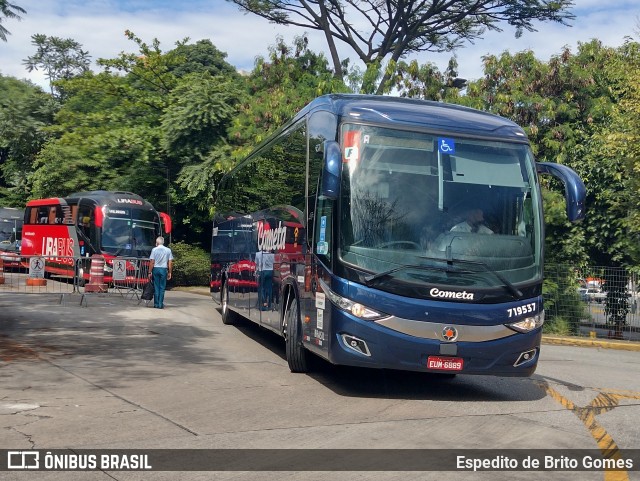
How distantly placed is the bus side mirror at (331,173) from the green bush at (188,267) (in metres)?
24.8

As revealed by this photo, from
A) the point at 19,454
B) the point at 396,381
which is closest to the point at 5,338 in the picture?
the point at 396,381

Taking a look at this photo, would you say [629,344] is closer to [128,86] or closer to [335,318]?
[335,318]

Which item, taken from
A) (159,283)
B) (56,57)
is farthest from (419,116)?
(56,57)

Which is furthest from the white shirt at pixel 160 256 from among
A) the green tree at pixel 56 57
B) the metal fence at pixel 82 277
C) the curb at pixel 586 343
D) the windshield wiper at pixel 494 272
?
the green tree at pixel 56 57

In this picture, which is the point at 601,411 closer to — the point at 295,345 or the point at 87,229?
the point at 295,345

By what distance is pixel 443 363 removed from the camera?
9.88 metres

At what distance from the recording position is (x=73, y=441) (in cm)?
746

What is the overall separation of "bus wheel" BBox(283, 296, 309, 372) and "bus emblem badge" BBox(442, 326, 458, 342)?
2.42 metres

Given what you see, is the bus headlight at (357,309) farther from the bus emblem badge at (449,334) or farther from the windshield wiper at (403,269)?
the bus emblem badge at (449,334)

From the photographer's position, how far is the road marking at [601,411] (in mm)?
7055

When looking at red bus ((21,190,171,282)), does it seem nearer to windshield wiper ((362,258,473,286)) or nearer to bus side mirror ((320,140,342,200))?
bus side mirror ((320,140,342,200))

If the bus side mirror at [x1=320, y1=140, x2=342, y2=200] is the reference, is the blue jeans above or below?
below

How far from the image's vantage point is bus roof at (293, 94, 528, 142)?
1048cm

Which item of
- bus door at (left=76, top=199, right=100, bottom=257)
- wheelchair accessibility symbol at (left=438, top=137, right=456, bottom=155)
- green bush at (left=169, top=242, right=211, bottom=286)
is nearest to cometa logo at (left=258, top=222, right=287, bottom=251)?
wheelchair accessibility symbol at (left=438, top=137, right=456, bottom=155)
